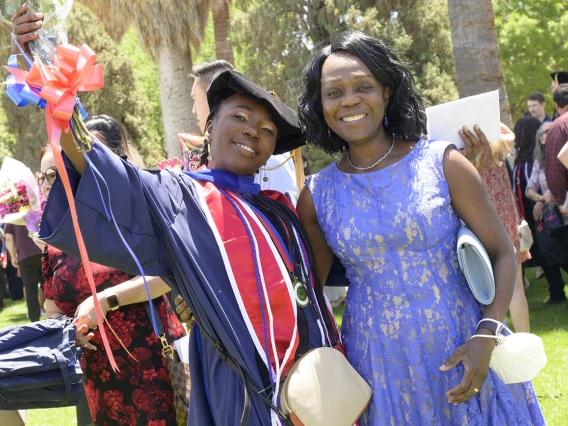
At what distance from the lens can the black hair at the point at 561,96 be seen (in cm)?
829

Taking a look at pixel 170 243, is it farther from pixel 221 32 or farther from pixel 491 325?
pixel 221 32

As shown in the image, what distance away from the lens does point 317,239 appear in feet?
10.4

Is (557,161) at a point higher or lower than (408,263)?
lower

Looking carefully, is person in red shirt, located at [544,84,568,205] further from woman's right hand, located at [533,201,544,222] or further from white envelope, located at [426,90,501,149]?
white envelope, located at [426,90,501,149]

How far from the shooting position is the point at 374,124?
309 cm

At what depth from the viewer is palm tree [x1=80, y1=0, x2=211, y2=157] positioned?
38.8ft

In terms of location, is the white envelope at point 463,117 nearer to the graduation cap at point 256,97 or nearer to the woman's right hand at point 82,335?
the graduation cap at point 256,97

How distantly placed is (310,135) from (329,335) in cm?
88

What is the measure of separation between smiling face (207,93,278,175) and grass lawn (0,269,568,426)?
353 centimetres

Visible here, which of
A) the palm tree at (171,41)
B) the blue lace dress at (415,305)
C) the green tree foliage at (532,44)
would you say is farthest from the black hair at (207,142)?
the green tree foliage at (532,44)

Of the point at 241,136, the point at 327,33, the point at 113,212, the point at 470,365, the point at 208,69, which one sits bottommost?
the point at 470,365

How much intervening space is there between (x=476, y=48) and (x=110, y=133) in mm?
6338

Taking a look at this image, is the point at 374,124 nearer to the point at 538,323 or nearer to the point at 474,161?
the point at 474,161

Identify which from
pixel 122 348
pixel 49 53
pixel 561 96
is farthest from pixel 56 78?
pixel 561 96
